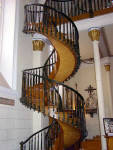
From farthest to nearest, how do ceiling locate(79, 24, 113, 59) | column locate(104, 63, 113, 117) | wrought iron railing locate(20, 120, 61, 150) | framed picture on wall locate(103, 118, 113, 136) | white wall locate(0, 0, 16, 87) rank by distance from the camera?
column locate(104, 63, 113, 117) < ceiling locate(79, 24, 113, 59) < white wall locate(0, 0, 16, 87) < wrought iron railing locate(20, 120, 61, 150) < framed picture on wall locate(103, 118, 113, 136)

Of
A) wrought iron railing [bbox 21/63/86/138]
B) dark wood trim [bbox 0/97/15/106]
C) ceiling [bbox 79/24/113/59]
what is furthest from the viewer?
ceiling [bbox 79/24/113/59]

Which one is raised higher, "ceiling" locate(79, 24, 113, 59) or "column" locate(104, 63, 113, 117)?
"ceiling" locate(79, 24, 113, 59)

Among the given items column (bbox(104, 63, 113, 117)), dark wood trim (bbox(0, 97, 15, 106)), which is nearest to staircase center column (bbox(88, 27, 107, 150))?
dark wood trim (bbox(0, 97, 15, 106))

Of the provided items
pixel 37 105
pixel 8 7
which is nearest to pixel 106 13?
pixel 8 7

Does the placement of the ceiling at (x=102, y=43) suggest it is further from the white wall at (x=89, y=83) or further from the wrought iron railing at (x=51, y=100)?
the wrought iron railing at (x=51, y=100)

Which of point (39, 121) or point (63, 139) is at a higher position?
point (39, 121)

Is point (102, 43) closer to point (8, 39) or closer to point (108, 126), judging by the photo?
point (8, 39)

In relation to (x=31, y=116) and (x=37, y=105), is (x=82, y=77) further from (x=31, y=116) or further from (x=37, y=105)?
(x=37, y=105)

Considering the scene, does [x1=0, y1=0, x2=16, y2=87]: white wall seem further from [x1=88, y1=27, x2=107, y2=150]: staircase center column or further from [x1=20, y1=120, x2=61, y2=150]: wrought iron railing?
[x1=88, y1=27, x2=107, y2=150]: staircase center column

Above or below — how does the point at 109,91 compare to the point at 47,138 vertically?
above

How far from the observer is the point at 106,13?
631cm

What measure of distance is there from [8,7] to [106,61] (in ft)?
18.3

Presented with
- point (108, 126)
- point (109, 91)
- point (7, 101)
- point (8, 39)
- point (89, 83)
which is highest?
point (8, 39)

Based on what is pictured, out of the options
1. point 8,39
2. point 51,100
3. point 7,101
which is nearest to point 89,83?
point 51,100
